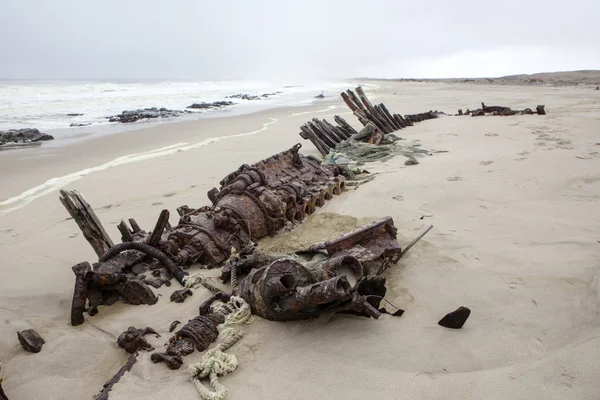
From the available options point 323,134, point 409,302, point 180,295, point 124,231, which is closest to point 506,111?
point 323,134

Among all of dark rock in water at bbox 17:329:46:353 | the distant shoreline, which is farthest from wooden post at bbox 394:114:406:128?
the distant shoreline

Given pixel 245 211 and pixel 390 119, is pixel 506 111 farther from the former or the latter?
pixel 245 211

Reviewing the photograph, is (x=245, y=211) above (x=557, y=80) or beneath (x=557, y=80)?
beneath

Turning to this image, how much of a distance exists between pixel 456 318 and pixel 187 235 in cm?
292

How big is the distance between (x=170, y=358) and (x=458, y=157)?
7603 millimetres

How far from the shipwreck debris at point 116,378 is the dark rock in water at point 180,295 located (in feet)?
2.65

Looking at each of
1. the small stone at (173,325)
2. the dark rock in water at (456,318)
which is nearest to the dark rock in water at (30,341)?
the small stone at (173,325)

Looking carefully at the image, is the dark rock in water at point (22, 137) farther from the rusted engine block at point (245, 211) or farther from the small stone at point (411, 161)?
the small stone at point (411, 161)

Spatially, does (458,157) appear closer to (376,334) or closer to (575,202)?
(575,202)

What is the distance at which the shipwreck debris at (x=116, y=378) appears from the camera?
2.53 metres

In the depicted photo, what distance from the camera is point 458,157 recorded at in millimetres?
8539

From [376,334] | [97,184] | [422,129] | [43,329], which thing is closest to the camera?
[376,334]

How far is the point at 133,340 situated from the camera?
3.00 meters

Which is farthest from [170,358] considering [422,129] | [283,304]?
[422,129]
